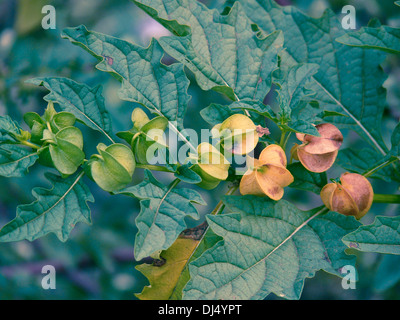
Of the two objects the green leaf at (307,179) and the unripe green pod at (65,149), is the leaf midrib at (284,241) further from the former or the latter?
the unripe green pod at (65,149)

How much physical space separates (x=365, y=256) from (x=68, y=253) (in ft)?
3.75

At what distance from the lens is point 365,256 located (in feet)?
5.58

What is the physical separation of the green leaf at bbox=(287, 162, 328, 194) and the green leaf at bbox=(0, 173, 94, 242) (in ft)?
1.29

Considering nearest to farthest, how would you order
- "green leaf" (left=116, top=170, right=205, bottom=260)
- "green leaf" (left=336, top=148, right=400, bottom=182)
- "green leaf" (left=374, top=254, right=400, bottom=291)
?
"green leaf" (left=116, top=170, right=205, bottom=260) → "green leaf" (left=336, top=148, right=400, bottom=182) → "green leaf" (left=374, top=254, right=400, bottom=291)

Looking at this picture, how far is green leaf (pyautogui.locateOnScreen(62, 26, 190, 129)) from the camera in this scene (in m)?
0.82

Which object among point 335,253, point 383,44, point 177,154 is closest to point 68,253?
point 177,154

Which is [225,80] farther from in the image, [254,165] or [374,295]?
[374,295]

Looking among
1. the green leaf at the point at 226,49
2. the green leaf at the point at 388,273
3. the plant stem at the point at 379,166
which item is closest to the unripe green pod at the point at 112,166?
the green leaf at the point at 226,49

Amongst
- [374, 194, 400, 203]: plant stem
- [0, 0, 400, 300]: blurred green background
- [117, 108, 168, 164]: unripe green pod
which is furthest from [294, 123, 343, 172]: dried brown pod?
[0, 0, 400, 300]: blurred green background

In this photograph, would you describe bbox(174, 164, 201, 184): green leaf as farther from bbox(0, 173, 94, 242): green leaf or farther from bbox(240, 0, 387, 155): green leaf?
bbox(240, 0, 387, 155): green leaf

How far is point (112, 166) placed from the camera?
73 centimetres

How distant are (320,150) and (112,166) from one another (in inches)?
14.4

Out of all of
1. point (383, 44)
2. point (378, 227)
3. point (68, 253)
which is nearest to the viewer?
point (378, 227)

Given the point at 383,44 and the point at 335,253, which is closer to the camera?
the point at 335,253
